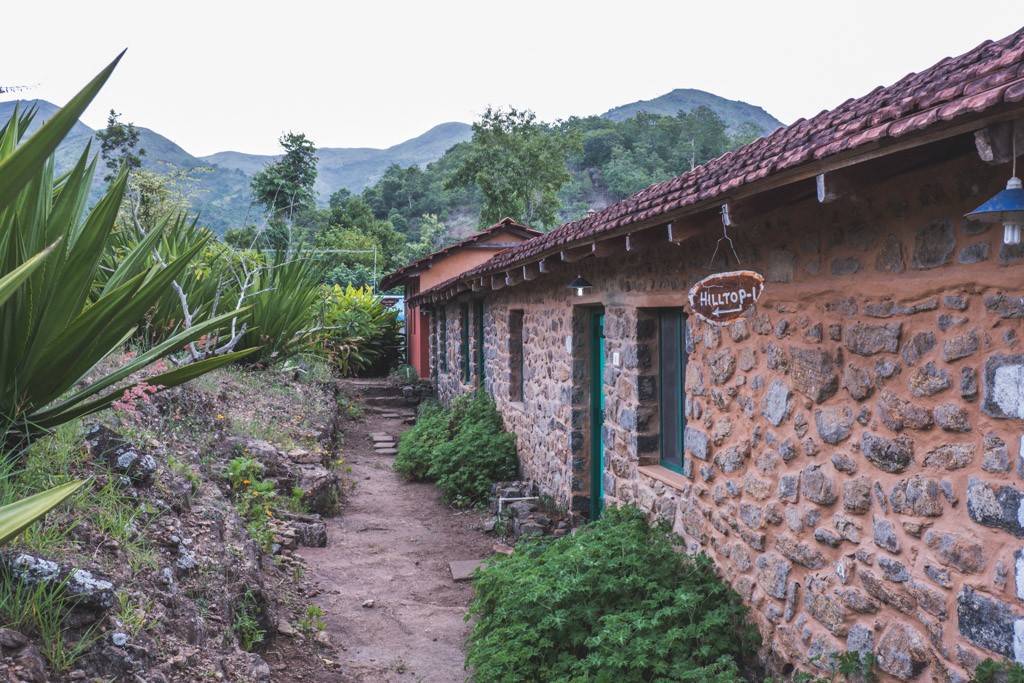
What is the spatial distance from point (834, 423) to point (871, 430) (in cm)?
24

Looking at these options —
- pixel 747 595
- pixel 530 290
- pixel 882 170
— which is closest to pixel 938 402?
pixel 882 170

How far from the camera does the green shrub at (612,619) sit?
12.4 feet

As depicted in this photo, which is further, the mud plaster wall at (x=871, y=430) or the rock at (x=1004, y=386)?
the mud plaster wall at (x=871, y=430)

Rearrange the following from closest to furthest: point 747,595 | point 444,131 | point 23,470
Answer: point 23,470 → point 747,595 → point 444,131

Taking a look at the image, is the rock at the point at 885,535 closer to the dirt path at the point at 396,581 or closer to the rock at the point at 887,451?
the rock at the point at 887,451

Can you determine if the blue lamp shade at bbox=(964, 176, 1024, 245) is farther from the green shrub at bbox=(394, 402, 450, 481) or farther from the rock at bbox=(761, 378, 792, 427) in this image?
the green shrub at bbox=(394, 402, 450, 481)

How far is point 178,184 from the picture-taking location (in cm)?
2536

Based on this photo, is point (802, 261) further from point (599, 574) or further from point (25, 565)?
point (25, 565)

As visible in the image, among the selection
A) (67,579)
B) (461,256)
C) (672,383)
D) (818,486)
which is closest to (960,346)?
(818,486)

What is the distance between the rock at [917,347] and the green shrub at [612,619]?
1691mm

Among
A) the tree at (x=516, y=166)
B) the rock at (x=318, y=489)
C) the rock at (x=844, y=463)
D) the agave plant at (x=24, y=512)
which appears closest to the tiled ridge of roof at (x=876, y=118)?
the rock at (x=844, y=463)

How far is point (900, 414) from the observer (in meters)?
2.94

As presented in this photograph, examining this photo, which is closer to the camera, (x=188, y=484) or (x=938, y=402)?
(x=938, y=402)

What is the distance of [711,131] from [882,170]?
53.0 m
